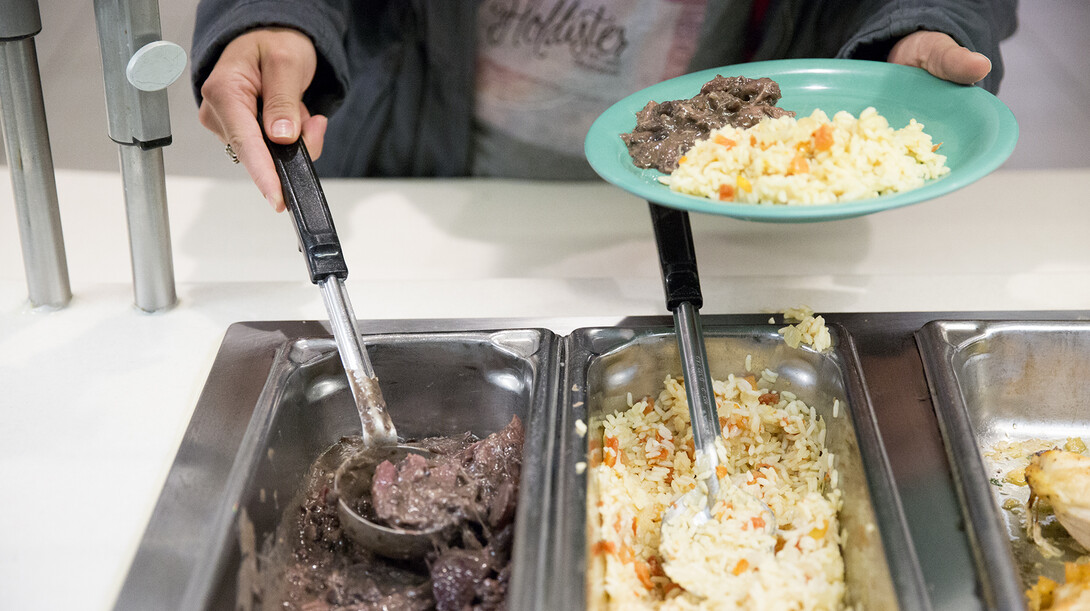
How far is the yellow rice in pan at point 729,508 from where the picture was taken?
A: 1137mm

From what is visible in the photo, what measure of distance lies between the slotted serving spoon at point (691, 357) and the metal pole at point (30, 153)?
1129mm

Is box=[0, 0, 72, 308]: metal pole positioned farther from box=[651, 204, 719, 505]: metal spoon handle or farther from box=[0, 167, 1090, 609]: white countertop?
box=[651, 204, 719, 505]: metal spoon handle

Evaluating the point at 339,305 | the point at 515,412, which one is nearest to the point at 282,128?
the point at 339,305

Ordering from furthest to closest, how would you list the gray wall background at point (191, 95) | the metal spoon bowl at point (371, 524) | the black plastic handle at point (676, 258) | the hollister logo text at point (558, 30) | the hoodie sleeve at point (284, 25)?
the gray wall background at point (191, 95) < the hollister logo text at point (558, 30) < the hoodie sleeve at point (284, 25) < the black plastic handle at point (676, 258) < the metal spoon bowl at point (371, 524)

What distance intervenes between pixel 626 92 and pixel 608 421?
1.21 metres

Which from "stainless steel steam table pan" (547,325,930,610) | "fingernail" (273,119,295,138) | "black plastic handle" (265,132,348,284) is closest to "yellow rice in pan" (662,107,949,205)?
"stainless steel steam table pan" (547,325,930,610)

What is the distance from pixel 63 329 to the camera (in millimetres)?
1634

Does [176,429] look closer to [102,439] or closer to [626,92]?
[102,439]

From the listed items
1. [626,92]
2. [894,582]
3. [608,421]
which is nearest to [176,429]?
[608,421]

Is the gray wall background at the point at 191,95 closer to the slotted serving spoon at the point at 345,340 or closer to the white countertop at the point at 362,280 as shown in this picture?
the white countertop at the point at 362,280

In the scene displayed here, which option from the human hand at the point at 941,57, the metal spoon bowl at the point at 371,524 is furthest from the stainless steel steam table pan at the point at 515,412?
the human hand at the point at 941,57

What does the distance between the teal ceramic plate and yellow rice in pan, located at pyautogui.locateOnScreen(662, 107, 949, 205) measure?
0.13ft

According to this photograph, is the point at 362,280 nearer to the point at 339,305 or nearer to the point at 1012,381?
the point at 339,305

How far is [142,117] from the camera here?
1.44 metres
